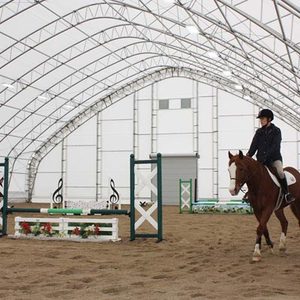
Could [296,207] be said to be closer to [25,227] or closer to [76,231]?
[76,231]

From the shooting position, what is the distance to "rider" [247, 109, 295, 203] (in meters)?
6.88

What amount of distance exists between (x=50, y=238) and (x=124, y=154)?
21188 millimetres

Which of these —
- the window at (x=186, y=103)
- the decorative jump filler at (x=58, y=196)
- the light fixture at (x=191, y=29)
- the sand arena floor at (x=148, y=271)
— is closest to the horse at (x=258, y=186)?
the sand arena floor at (x=148, y=271)

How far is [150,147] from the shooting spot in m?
30.7

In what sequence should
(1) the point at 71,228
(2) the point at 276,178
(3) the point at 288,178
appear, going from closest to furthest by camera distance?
1. (2) the point at 276,178
2. (3) the point at 288,178
3. (1) the point at 71,228

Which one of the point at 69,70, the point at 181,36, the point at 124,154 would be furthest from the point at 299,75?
the point at 124,154

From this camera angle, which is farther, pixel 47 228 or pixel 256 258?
pixel 47 228

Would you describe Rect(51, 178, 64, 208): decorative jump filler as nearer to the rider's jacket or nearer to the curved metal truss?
the curved metal truss

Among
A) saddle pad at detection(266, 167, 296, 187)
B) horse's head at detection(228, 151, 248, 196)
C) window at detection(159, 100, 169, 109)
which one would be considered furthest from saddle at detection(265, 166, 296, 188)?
window at detection(159, 100, 169, 109)

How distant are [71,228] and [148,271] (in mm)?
4317

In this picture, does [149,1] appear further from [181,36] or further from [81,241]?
[81,241]

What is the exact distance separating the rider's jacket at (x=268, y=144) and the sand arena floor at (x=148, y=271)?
58.8 inches

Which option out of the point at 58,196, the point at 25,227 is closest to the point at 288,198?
the point at 25,227

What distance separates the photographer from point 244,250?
24.8ft
